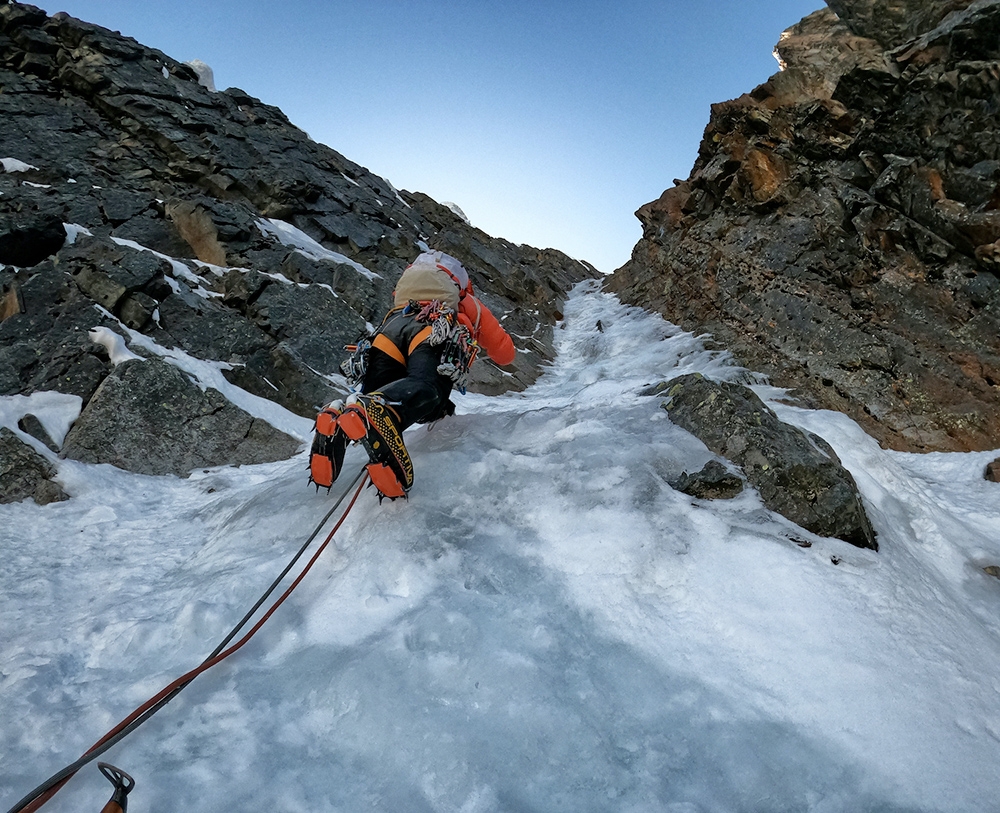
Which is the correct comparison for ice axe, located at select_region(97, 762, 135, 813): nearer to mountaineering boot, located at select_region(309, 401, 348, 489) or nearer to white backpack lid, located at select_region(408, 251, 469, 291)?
mountaineering boot, located at select_region(309, 401, 348, 489)

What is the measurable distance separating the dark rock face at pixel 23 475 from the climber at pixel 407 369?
2525 mm

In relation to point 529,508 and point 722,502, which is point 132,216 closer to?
point 529,508

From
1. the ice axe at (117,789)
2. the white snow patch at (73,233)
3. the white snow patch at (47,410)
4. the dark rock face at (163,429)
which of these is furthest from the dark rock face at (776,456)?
the white snow patch at (73,233)

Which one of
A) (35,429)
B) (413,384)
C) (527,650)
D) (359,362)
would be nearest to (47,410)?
(35,429)

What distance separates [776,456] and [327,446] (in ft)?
9.70

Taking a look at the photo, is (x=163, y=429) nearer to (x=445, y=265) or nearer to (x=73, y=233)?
(x=445, y=265)

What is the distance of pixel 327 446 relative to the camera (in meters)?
3.63

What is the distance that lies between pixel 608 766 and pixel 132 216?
12.3 m

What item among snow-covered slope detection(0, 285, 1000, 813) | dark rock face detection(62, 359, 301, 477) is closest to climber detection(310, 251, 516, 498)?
snow-covered slope detection(0, 285, 1000, 813)

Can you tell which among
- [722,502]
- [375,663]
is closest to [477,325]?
[722,502]

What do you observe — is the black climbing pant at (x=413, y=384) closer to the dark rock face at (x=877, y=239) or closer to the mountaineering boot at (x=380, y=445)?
the mountaineering boot at (x=380, y=445)

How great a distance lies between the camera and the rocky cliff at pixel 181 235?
7086mm

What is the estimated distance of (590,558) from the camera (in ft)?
9.29

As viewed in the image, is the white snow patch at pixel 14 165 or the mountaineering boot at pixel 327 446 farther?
the white snow patch at pixel 14 165
